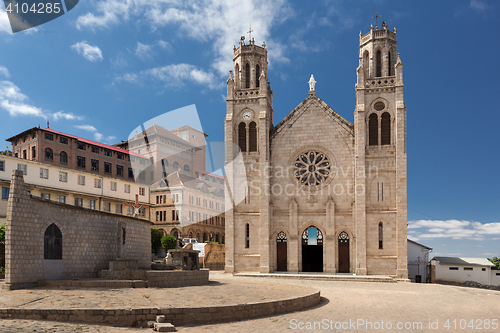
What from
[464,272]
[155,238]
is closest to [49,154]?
[155,238]

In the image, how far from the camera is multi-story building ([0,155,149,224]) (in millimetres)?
40625

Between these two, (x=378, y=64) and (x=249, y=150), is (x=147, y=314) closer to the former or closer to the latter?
(x=249, y=150)

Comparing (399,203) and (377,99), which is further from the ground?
Result: (377,99)

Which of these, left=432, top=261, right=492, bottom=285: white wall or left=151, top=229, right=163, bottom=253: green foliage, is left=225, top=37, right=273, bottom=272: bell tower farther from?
left=151, top=229, right=163, bottom=253: green foliage

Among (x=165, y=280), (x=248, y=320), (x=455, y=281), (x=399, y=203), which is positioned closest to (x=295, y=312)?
(x=248, y=320)

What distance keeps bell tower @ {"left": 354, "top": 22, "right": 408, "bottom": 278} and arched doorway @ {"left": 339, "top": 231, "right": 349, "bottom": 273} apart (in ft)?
4.77

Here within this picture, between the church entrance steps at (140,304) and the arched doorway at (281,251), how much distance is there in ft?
59.4

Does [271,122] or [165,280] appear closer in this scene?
[165,280]

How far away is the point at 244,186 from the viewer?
38.2 meters

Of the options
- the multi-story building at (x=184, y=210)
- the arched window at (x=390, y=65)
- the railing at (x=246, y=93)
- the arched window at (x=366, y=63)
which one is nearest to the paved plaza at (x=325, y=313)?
the arched window at (x=390, y=65)

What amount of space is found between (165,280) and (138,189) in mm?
39187

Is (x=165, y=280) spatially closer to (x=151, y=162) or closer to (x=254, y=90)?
(x=254, y=90)

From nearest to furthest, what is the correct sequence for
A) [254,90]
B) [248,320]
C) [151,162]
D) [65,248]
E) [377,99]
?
[248,320], [65,248], [377,99], [254,90], [151,162]

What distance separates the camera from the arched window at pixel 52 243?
18.2 m
